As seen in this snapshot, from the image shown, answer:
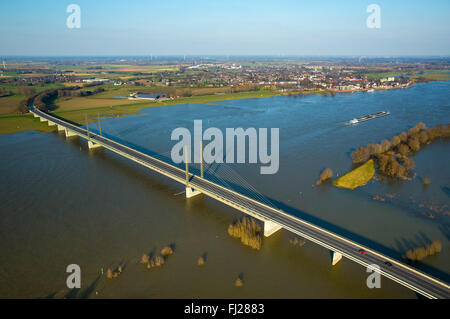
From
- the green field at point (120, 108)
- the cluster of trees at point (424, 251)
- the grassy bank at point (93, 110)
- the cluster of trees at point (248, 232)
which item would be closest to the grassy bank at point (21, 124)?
the grassy bank at point (93, 110)

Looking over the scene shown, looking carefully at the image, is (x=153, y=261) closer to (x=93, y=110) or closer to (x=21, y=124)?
(x=21, y=124)

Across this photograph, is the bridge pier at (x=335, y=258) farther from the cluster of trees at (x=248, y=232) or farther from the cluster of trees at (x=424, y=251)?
the cluster of trees at (x=248, y=232)

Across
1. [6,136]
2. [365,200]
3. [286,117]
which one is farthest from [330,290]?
[6,136]

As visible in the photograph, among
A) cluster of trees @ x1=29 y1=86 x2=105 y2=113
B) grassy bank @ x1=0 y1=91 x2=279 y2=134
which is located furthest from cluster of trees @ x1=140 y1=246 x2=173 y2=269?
cluster of trees @ x1=29 y1=86 x2=105 y2=113

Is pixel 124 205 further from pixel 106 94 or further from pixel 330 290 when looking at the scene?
pixel 106 94

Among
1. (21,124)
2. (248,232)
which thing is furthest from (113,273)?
(21,124)
